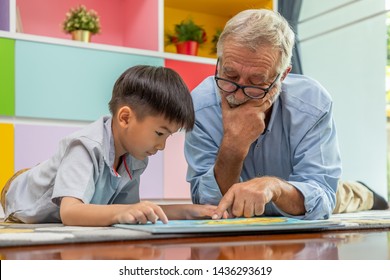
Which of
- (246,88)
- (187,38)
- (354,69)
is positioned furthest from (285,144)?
(354,69)

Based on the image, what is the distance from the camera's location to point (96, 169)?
4.68ft

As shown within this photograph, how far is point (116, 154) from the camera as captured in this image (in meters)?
1.57

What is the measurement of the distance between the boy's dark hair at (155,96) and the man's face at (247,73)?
120mm

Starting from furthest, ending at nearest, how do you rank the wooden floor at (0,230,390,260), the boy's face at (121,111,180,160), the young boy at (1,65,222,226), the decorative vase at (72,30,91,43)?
the decorative vase at (72,30,91,43), the boy's face at (121,111,180,160), the young boy at (1,65,222,226), the wooden floor at (0,230,390,260)

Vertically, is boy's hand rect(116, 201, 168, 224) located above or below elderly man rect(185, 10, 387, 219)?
below

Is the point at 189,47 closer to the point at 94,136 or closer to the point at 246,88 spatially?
the point at 246,88

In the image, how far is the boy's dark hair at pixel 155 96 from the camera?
5.03 feet

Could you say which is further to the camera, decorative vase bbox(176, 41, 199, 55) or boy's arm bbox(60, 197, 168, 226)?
decorative vase bbox(176, 41, 199, 55)

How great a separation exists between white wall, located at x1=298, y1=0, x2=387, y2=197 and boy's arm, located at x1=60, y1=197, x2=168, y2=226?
2.58 metres

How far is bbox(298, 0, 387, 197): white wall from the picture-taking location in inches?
136

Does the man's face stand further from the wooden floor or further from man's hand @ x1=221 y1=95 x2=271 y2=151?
the wooden floor

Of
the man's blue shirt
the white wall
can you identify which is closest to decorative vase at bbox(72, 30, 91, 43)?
the man's blue shirt

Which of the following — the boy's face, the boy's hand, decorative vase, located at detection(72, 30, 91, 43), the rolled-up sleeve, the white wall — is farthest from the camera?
the white wall
